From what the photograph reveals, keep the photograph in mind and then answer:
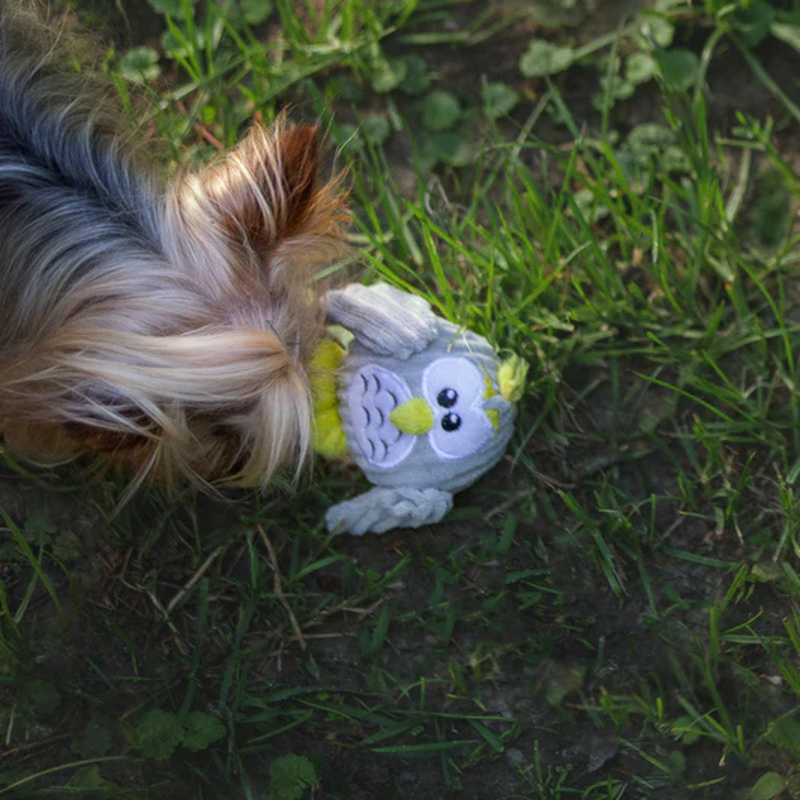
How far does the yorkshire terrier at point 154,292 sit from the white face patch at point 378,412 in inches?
6.3

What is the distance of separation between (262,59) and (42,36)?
28.9 inches

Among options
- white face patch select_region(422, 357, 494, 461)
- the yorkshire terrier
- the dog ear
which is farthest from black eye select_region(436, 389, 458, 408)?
the dog ear

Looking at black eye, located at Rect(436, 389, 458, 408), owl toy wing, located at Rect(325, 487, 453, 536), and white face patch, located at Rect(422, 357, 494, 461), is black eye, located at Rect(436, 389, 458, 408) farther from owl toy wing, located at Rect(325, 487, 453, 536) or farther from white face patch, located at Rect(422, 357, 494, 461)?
owl toy wing, located at Rect(325, 487, 453, 536)

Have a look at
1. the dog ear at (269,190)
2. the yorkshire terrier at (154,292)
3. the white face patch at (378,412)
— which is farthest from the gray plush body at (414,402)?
the dog ear at (269,190)

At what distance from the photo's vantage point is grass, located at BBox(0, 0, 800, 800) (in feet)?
7.55

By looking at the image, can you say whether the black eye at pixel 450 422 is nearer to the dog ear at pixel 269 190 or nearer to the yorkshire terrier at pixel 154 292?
the yorkshire terrier at pixel 154 292

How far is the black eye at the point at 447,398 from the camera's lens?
2.22 metres

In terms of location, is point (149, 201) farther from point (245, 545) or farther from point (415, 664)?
point (415, 664)

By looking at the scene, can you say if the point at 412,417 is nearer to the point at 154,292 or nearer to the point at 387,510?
the point at 387,510

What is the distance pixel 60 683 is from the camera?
2.32 meters

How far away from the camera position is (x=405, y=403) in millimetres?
2184

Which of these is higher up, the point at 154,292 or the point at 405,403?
the point at 154,292

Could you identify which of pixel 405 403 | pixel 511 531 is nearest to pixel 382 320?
pixel 405 403

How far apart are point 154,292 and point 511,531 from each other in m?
1.05
